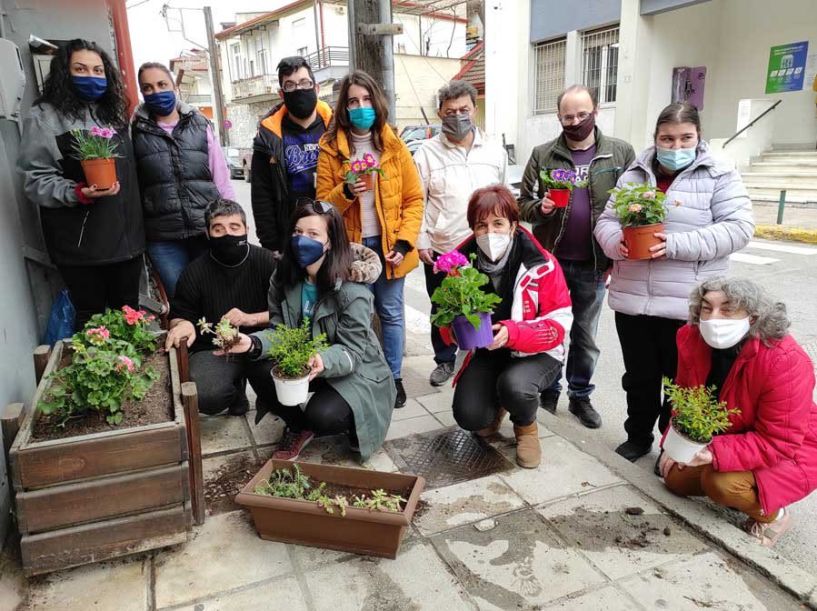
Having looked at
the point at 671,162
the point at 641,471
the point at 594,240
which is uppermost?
the point at 671,162

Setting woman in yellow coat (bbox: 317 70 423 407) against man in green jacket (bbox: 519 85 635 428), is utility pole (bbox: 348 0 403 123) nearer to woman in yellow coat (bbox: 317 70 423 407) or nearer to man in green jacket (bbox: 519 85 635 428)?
woman in yellow coat (bbox: 317 70 423 407)

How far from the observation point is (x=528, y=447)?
326cm

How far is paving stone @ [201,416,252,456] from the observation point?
11.3 ft

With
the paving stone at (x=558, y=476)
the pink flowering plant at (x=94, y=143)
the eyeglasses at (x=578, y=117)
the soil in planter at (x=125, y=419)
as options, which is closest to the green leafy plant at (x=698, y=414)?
the paving stone at (x=558, y=476)

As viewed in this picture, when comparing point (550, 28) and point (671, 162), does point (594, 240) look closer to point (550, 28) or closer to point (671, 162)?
point (671, 162)

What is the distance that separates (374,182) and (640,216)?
156cm

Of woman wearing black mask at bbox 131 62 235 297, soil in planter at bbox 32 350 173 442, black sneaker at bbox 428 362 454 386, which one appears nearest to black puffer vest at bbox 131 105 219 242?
woman wearing black mask at bbox 131 62 235 297

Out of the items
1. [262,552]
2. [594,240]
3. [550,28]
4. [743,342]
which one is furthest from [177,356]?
[550,28]

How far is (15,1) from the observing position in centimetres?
368

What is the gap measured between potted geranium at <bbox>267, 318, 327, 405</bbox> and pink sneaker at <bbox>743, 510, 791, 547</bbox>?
7.02ft

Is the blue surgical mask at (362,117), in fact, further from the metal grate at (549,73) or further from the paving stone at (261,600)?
the metal grate at (549,73)

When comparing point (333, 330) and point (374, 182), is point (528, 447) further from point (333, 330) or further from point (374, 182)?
point (374, 182)

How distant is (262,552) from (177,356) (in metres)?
1.10

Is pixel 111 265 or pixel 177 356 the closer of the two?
pixel 177 356
